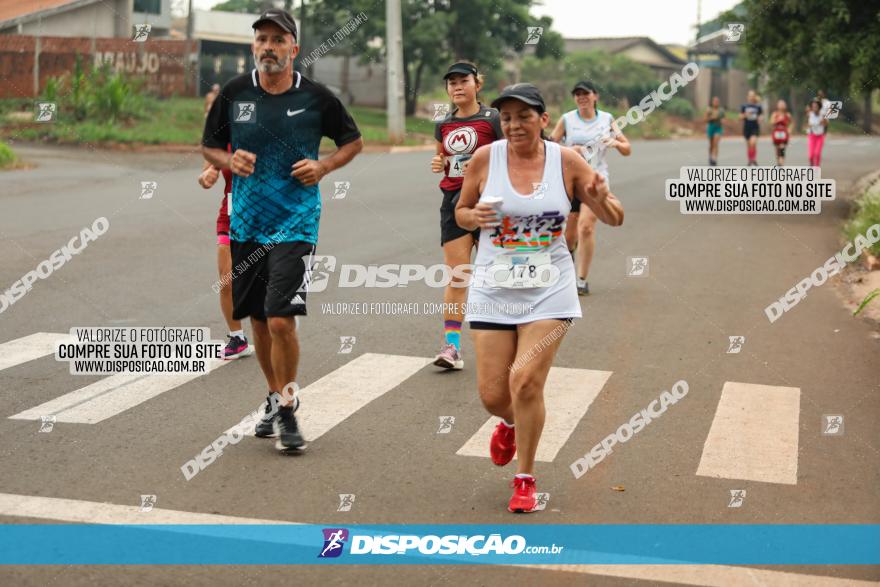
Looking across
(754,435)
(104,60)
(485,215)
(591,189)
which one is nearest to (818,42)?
(754,435)

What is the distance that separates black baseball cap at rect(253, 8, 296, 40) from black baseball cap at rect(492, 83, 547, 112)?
4.82ft

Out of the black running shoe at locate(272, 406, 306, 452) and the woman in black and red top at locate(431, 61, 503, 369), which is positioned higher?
the woman in black and red top at locate(431, 61, 503, 369)

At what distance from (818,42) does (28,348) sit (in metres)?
14.4

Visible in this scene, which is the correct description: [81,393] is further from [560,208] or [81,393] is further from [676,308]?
[676,308]

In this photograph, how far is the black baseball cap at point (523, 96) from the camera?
19.2ft

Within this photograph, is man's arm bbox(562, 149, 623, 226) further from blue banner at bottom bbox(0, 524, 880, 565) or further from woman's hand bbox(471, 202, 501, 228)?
blue banner at bottom bbox(0, 524, 880, 565)

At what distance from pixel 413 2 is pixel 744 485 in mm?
42022

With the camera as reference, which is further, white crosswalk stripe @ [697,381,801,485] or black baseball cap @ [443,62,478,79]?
black baseball cap @ [443,62,478,79]

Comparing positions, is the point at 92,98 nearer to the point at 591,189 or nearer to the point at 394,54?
the point at 394,54

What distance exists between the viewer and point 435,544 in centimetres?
554

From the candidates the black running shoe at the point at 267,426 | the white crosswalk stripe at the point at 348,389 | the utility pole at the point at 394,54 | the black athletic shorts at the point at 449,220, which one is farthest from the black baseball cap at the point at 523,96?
the utility pole at the point at 394,54

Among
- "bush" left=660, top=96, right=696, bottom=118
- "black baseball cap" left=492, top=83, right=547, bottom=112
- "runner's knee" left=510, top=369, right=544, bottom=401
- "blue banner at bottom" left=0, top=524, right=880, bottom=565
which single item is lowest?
"bush" left=660, top=96, right=696, bottom=118

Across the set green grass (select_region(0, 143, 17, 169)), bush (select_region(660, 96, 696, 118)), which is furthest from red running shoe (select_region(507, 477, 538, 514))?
bush (select_region(660, 96, 696, 118))

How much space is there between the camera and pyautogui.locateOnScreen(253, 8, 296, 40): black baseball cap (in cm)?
672
